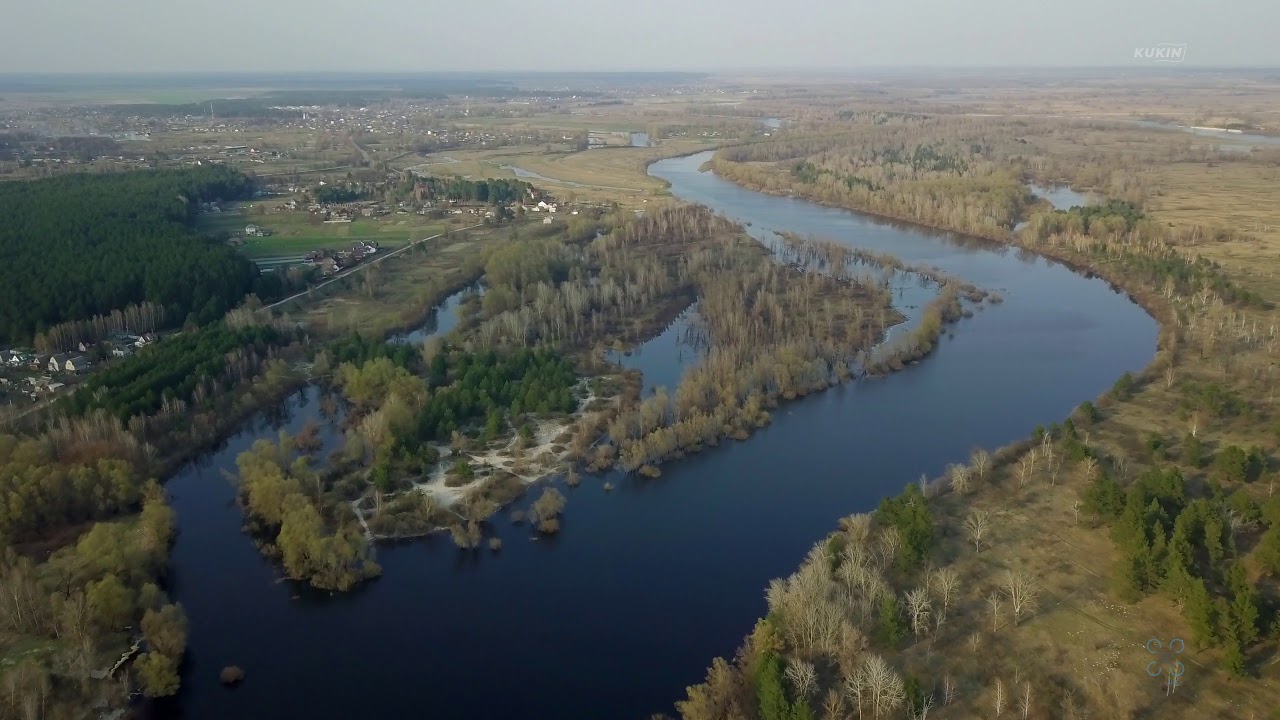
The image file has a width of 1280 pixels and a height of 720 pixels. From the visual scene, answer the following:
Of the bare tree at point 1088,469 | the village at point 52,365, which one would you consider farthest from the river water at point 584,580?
the village at point 52,365

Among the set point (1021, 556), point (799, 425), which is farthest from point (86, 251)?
point (1021, 556)

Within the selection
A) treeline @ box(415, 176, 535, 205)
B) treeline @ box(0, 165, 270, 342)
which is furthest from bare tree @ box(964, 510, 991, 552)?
treeline @ box(415, 176, 535, 205)

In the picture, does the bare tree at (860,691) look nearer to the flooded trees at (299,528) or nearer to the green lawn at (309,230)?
the flooded trees at (299,528)

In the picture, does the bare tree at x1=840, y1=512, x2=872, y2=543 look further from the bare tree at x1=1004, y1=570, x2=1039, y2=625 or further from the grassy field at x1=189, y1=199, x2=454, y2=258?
the grassy field at x1=189, y1=199, x2=454, y2=258

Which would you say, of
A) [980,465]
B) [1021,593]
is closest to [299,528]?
[1021,593]

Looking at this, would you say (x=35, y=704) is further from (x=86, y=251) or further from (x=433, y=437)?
(x=86, y=251)

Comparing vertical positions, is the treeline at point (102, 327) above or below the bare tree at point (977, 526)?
above
